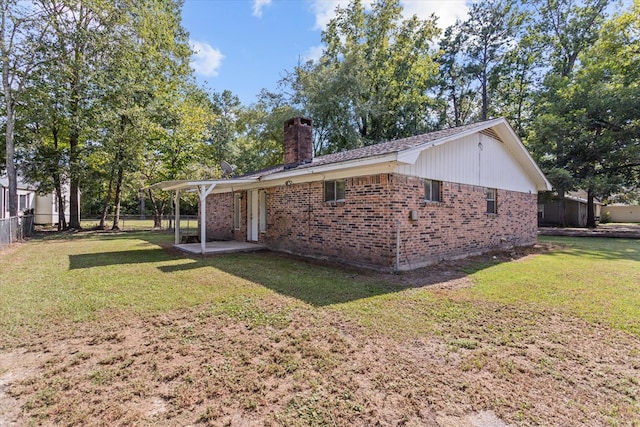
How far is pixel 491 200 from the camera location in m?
10.6

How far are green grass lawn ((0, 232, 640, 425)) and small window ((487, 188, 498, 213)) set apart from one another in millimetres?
4317

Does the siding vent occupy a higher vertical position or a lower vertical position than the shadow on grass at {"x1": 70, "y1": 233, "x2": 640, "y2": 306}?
higher

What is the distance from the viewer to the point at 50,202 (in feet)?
84.4

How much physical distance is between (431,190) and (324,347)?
20.0ft

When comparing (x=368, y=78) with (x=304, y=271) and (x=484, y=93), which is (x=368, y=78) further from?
(x=304, y=271)

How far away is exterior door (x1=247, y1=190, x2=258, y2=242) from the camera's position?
1189 centimetres

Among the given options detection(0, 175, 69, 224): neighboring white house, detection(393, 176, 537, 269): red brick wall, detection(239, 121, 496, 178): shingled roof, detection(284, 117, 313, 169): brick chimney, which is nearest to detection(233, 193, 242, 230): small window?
detection(284, 117, 313, 169): brick chimney

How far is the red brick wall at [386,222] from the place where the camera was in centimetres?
732

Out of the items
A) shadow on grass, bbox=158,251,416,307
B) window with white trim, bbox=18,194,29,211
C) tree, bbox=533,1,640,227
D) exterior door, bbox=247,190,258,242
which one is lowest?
shadow on grass, bbox=158,251,416,307

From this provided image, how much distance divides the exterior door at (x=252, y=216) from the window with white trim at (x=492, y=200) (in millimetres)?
8284

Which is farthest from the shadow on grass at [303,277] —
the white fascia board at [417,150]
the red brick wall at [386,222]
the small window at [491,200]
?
the small window at [491,200]

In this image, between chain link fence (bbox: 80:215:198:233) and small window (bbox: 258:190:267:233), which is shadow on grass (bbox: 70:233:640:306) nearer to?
small window (bbox: 258:190:267:233)

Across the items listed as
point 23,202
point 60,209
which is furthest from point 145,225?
point 23,202

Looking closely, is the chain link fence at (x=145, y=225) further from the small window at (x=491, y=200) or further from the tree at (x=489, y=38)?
the tree at (x=489, y=38)
